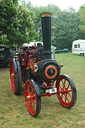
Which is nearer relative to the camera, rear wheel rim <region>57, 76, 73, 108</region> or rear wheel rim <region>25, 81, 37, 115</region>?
rear wheel rim <region>25, 81, 37, 115</region>

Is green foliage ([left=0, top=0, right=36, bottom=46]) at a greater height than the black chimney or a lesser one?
greater

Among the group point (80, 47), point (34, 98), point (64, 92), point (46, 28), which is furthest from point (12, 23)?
point (80, 47)

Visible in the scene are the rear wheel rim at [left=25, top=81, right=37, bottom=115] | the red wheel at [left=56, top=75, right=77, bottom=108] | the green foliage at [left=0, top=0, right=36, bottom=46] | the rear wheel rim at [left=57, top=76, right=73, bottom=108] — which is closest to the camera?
the rear wheel rim at [left=25, top=81, right=37, bottom=115]

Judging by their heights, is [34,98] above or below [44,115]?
above

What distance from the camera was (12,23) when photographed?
9.04 metres

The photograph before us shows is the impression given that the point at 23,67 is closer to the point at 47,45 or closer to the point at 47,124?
the point at 47,45

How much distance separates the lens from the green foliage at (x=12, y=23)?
8.61m

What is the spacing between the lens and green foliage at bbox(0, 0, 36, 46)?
8.61 meters

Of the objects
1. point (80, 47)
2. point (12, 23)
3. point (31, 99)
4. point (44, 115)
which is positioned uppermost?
point (12, 23)

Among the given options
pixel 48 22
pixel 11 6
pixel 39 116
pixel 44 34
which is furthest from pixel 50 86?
pixel 11 6

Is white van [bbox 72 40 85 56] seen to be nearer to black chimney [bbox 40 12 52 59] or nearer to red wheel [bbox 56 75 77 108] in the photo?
red wheel [bbox 56 75 77 108]

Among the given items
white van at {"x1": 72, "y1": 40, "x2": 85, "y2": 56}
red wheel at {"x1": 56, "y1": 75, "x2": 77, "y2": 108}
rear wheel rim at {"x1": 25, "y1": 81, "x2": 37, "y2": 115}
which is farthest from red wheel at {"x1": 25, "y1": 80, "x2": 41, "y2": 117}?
white van at {"x1": 72, "y1": 40, "x2": 85, "y2": 56}

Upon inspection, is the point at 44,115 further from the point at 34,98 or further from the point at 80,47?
the point at 80,47

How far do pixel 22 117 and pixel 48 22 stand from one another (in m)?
2.18
